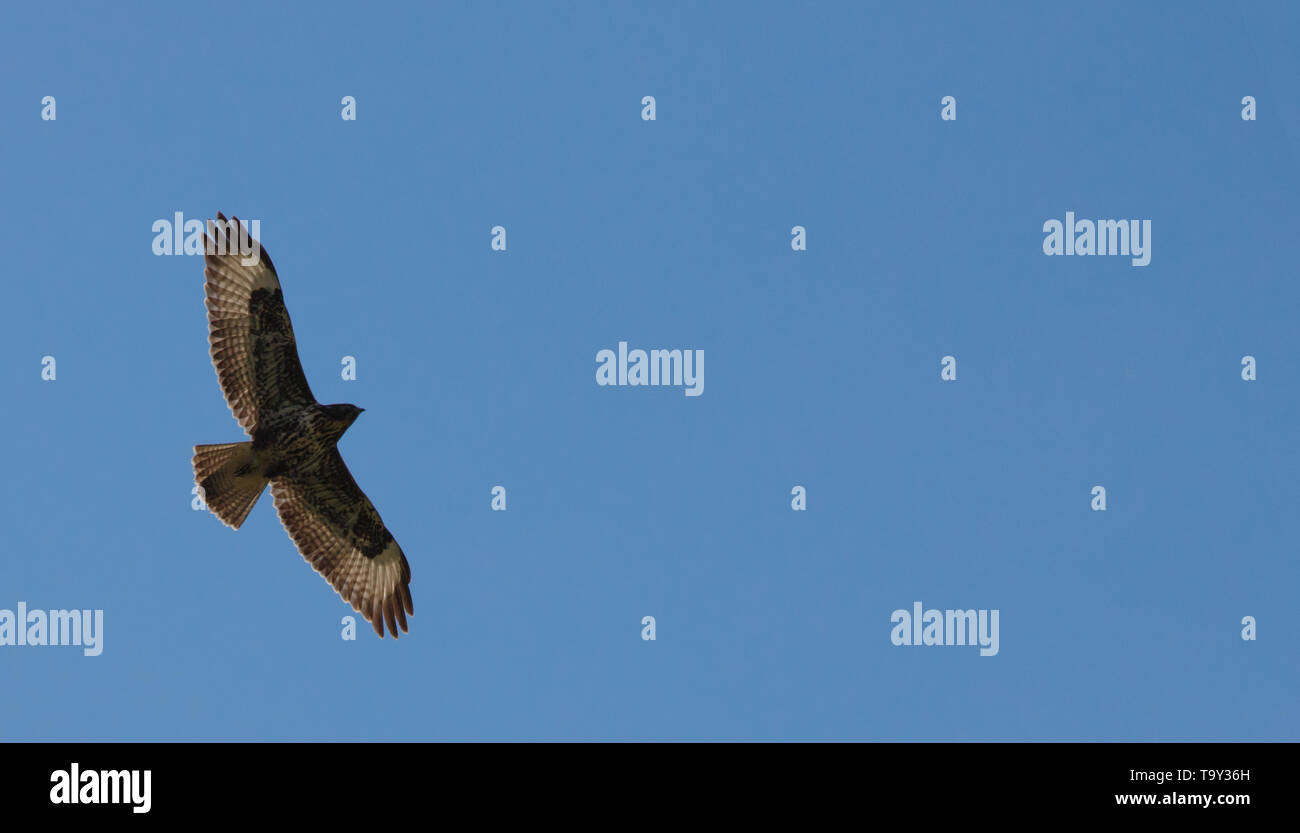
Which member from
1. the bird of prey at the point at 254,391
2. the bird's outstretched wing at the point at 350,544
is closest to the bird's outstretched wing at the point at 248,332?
the bird of prey at the point at 254,391

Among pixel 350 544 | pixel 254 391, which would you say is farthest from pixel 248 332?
pixel 350 544

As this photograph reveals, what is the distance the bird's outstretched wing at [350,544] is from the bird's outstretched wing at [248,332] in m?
1.21

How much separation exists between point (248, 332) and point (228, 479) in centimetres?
127

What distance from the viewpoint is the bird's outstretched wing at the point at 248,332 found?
42.9 ft

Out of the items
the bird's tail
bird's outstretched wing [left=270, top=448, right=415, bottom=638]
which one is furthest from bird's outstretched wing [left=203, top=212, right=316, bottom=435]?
bird's outstretched wing [left=270, top=448, right=415, bottom=638]

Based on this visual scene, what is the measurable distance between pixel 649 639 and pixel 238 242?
6.77m

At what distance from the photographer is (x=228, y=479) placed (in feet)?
43.2

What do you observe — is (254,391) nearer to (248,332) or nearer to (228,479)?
(248,332)

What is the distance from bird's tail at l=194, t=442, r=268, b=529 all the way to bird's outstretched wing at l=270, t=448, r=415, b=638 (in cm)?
98

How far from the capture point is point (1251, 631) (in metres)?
18.5

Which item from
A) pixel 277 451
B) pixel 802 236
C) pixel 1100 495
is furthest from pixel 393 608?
pixel 1100 495

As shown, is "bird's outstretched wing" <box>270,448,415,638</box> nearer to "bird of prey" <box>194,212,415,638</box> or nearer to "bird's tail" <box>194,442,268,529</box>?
"bird of prey" <box>194,212,415,638</box>

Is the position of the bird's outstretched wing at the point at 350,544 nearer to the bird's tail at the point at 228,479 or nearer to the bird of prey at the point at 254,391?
the bird of prey at the point at 254,391

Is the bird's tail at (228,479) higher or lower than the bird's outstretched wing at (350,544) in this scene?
higher
